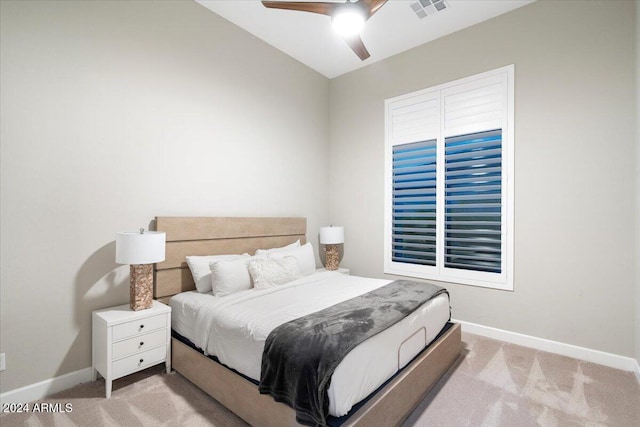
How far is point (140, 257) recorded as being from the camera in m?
2.23

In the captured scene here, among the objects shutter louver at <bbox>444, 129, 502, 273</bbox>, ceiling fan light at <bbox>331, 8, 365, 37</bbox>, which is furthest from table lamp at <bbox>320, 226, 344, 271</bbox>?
ceiling fan light at <bbox>331, 8, 365, 37</bbox>

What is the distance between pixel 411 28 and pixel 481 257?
2678 millimetres

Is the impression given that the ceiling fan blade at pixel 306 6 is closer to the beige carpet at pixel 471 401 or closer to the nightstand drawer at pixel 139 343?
the nightstand drawer at pixel 139 343

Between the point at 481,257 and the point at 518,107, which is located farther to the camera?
the point at 481,257

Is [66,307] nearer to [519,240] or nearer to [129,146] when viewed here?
[129,146]

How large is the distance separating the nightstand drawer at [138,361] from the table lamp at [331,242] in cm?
226

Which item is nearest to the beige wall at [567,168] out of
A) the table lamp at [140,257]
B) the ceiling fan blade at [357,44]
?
the ceiling fan blade at [357,44]

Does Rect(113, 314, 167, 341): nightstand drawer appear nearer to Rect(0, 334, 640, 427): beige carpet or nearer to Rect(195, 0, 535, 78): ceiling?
Rect(0, 334, 640, 427): beige carpet

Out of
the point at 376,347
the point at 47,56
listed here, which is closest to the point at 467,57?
the point at 376,347

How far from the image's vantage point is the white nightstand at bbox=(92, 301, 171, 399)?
212 centimetres

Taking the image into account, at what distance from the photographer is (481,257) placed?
334 cm

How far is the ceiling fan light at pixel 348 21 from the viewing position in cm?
210

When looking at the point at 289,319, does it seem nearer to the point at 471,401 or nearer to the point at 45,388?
the point at 471,401

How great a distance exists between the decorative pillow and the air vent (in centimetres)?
285
